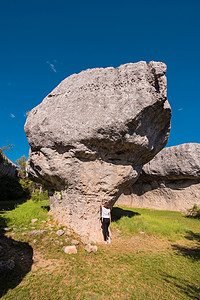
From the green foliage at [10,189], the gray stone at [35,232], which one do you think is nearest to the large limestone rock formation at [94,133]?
the gray stone at [35,232]

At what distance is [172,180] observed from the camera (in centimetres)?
2267

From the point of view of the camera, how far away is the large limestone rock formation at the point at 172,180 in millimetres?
19891

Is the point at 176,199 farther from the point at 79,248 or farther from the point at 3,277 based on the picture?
the point at 3,277

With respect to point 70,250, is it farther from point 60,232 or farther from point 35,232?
point 35,232

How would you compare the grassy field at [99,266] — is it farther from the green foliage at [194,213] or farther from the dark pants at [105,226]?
the green foliage at [194,213]

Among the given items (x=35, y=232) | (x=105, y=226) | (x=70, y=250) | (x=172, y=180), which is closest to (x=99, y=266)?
(x=70, y=250)

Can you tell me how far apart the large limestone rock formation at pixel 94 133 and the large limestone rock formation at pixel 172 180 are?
12.1 meters

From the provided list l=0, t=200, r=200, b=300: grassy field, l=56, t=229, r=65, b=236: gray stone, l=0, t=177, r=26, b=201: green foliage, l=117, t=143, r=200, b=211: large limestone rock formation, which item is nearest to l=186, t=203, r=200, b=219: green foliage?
l=117, t=143, r=200, b=211: large limestone rock formation

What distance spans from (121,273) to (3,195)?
2304 cm

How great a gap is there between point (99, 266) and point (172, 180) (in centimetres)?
1936

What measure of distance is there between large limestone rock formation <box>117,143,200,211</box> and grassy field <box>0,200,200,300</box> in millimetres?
12035

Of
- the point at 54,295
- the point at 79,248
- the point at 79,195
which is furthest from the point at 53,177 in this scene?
the point at 54,295

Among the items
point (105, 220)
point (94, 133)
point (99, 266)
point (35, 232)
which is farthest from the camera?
point (105, 220)

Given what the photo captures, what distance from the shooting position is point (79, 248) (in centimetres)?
743
